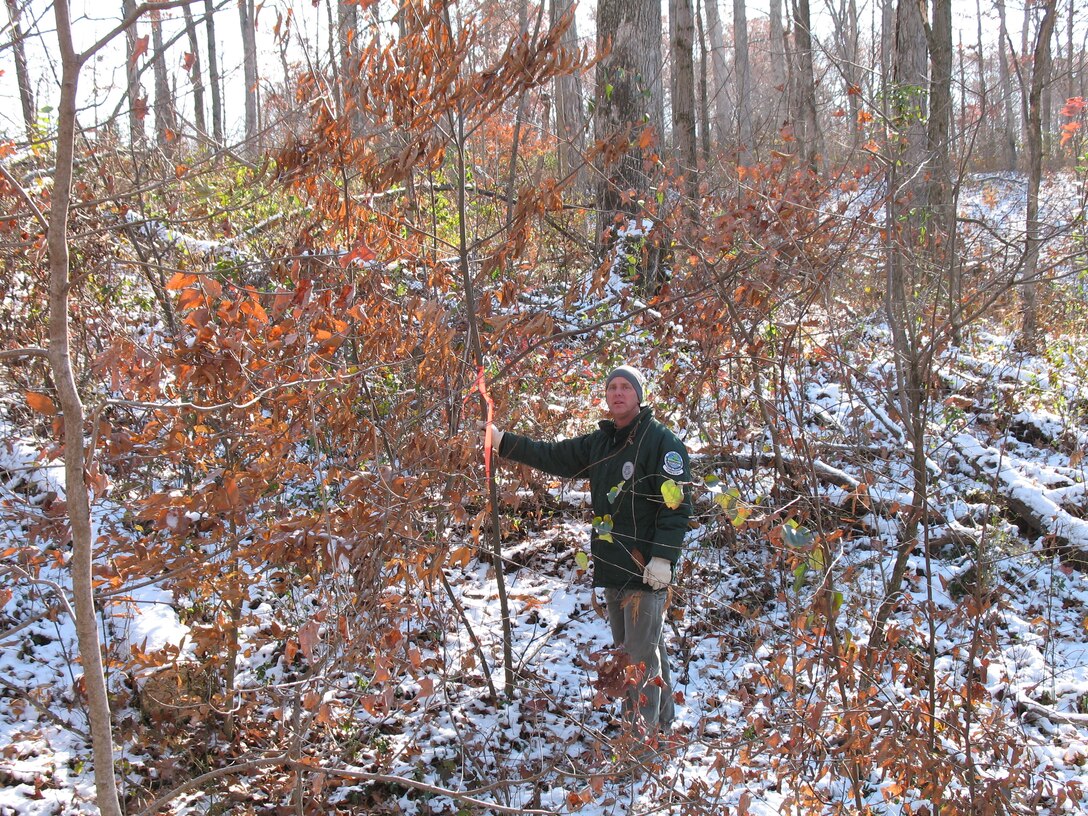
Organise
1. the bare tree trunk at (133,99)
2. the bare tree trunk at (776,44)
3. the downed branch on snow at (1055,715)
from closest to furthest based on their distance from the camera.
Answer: the bare tree trunk at (133,99) < the downed branch on snow at (1055,715) < the bare tree trunk at (776,44)

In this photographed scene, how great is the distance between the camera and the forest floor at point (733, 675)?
3316 mm

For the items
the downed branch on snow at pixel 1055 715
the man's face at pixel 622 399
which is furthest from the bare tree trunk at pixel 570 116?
the downed branch on snow at pixel 1055 715

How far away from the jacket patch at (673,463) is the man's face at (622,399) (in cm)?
34

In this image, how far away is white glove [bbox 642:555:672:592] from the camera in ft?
12.3

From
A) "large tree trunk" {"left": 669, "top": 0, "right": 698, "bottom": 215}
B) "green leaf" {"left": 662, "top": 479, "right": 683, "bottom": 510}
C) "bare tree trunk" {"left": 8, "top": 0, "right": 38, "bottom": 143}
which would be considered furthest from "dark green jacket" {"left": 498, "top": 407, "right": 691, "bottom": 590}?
"large tree trunk" {"left": 669, "top": 0, "right": 698, "bottom": 215}

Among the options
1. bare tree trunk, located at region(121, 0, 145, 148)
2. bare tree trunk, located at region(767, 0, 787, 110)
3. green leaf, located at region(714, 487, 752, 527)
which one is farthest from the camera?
bare tree trunk, located at region(767, 0, 787, 110)

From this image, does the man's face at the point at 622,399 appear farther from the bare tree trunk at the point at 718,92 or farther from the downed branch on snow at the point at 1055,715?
the bare tree trunk at the point at 718,92

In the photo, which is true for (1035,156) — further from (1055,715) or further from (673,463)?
(673,463)

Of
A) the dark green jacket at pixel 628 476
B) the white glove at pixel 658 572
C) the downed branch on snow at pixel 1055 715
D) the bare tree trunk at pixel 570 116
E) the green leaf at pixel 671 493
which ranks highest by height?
the bare tree trunk at pixel 570 116

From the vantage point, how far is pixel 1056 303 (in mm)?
10141

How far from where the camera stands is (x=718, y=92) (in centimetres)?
669

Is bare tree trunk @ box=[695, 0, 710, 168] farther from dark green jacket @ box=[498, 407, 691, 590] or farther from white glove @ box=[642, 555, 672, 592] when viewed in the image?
white glove @ box=[642, 555, 672, 592]

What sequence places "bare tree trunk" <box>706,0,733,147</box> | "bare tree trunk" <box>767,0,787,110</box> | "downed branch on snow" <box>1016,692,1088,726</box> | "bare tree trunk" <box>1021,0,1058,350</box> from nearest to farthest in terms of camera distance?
"downed branch on snow" <box>1016,692,1088,726</box> < "bare tree trunk" <box>1021,0,1058,350</box> < "bare tree trunk" <box>706,0,733,147</box> < "bare tree trunk" <box>767,0,787,110</box>

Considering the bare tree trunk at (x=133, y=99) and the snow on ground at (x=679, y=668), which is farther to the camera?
the snow on ground at (x=679, y=668)
